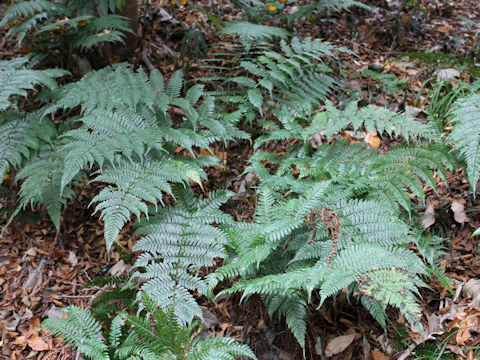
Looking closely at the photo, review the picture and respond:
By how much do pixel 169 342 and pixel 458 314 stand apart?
1737 mm

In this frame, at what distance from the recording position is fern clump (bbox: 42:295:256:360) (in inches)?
77.4

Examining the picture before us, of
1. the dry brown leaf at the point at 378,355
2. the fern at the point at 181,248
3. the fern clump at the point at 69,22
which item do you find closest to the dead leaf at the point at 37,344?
the fern at the point at 181,248

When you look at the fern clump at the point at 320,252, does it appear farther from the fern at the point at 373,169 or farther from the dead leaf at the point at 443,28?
the dead leaf at the point at 443,28

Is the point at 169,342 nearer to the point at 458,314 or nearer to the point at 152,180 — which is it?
the point at 152,180

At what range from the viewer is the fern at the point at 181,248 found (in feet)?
7.35

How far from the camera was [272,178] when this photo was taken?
2.71 m

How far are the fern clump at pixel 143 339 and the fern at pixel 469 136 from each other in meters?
1.66

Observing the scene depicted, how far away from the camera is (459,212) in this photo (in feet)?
9.35

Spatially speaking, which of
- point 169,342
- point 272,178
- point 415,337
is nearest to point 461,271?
point 415,337

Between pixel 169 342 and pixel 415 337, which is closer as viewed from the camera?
pixel 169 342

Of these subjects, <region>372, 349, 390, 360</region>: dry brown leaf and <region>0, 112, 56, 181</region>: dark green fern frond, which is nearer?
<region>372, 349, 390, 360</region>: dry brown leaf

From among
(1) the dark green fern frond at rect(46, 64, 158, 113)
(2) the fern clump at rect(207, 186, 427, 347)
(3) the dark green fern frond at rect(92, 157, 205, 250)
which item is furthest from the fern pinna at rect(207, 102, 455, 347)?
(1) the dark green fern frond at rect(46, 64, 158, 113)

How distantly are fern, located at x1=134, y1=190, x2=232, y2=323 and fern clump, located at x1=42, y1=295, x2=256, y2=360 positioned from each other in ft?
0.43

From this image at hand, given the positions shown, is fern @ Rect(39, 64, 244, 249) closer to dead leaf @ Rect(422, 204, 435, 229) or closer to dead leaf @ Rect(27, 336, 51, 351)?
dead leaf @ Rect(27, 336, 51, 351)
